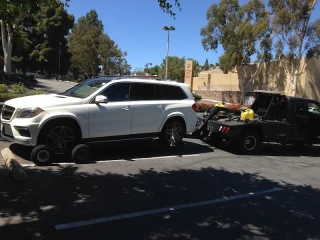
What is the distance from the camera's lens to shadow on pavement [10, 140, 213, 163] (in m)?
8.15

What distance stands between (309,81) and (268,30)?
651 centimetres

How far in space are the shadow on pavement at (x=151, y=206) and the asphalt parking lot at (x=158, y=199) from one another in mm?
13

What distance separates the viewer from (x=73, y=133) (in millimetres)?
7656

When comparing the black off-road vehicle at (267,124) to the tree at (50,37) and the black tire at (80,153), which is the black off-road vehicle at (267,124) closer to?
the black tire at (80,153)

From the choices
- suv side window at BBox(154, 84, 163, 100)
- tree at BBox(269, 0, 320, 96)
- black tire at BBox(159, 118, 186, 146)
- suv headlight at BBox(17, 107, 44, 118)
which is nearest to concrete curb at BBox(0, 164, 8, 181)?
suv headlight at BBox(17, 107, 44, 118)

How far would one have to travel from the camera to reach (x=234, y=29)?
37719 mm

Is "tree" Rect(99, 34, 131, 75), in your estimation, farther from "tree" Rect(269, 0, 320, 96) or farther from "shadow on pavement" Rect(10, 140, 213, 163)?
"shadow on pavement" Rect(10, 140, 213, 163)

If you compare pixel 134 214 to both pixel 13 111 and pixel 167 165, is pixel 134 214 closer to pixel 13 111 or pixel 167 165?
pixel 167 165

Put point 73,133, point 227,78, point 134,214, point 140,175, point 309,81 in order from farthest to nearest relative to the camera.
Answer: point 227,78, point 309,81, point 73,133, point 140,175, point 134,214

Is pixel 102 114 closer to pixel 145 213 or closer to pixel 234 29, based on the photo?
pixel 145 213

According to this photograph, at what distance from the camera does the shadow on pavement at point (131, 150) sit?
8145mm

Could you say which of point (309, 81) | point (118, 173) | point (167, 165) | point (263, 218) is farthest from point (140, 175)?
point (309, 81)

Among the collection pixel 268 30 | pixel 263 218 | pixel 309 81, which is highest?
pixel 268 30

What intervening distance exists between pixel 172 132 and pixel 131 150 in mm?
1176
